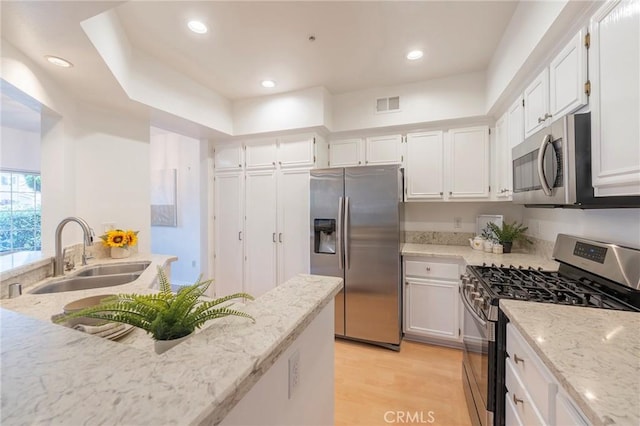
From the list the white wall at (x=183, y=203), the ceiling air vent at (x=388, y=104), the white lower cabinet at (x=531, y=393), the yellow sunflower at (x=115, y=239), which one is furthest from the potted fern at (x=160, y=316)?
the white wall at (x=183, y=203)

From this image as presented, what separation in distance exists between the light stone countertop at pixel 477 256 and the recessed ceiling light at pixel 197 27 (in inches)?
102

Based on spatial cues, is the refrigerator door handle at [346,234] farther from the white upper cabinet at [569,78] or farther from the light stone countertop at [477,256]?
the white upper cabinet at [569,78]

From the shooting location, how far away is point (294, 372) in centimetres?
85

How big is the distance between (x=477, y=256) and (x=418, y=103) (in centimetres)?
170

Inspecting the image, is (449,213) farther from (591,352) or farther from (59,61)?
(59,61)

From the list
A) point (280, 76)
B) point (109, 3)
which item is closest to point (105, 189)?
point (109, 3)

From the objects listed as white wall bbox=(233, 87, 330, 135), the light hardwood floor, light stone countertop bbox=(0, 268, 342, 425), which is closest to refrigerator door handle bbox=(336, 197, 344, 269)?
the light hardwood floor

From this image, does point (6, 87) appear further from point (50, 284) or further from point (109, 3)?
point (50, 284)

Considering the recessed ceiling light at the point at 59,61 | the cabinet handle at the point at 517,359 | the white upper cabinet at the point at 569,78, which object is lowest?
the cabinet handle at the point at 517,359

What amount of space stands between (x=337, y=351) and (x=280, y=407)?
6.43 ft

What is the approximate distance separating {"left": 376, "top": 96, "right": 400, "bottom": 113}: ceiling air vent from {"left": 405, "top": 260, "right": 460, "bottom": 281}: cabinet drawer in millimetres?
1707

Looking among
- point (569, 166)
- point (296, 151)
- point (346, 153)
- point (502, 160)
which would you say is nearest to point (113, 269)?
point (296, 151)

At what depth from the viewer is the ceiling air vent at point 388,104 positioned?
2924mm

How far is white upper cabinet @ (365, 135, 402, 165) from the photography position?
300cm
